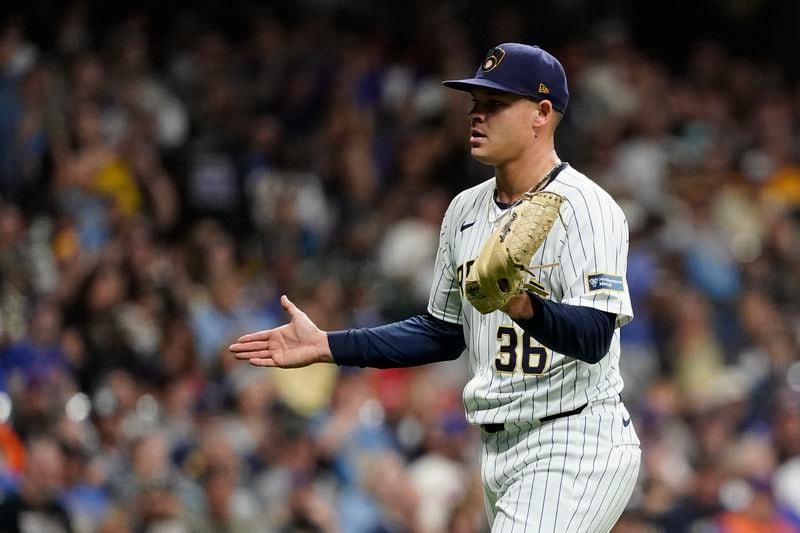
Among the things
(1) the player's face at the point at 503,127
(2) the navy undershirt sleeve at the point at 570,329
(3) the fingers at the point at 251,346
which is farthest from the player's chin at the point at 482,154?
(3) the fingers at the point at 251,346

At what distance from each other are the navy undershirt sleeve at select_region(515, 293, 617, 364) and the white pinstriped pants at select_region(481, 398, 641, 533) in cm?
29

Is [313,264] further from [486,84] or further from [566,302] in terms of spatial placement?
[566,302]

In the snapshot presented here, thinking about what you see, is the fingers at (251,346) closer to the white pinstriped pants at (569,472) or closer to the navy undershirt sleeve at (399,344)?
the navy undershirt sleeve at (399,344)

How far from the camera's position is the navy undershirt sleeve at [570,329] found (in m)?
3.46

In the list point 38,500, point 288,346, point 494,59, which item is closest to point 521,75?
point 494,59

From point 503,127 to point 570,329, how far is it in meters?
0.72

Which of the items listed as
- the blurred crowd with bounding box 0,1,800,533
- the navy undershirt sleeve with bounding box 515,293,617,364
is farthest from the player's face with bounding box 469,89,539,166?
the blurred crowd with bounding box 0,1,800,533

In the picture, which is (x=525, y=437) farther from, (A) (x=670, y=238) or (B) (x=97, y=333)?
(A) (x=670, y=238)

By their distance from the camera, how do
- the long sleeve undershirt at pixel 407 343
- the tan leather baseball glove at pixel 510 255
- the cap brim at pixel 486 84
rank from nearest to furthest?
the tan leather baseball glove at pixel 510 255 < the long sleeve undershirt at pixel 407 343 < the cap brim at pixel 486 84

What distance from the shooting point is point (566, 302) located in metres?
3.71

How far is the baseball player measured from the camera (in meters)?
3.76

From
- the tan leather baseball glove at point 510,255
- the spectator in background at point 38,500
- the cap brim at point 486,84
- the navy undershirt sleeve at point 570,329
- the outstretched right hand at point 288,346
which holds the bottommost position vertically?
the spectator in background at point 38,500

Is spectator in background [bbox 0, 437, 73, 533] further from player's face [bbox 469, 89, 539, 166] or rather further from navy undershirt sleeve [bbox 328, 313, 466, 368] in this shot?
player's face [bbox 469, 89, 539, 166]

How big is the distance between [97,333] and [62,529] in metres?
1.33
